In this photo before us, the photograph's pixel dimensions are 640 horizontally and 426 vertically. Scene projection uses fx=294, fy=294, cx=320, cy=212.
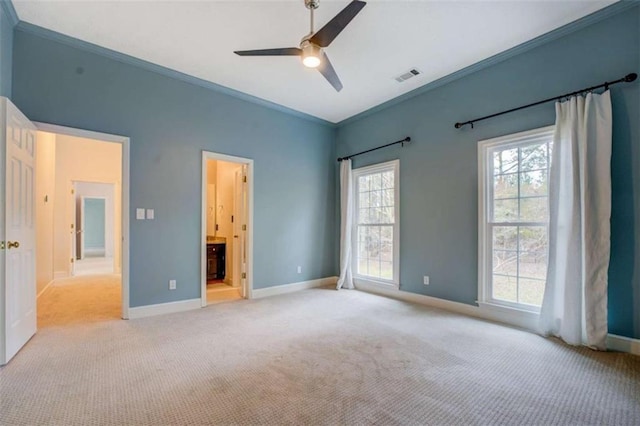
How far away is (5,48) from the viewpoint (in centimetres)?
272

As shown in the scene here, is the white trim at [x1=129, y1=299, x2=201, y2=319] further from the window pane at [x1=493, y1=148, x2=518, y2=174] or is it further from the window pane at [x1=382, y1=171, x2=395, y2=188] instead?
the window pane at [x1=493, y1=148, x2=518, y2=174]

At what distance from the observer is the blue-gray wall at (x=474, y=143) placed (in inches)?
103

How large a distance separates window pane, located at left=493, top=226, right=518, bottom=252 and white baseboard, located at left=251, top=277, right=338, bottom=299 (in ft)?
9.61

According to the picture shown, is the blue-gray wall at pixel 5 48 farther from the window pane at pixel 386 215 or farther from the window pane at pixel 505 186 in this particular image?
the window pane at pixel 505 186

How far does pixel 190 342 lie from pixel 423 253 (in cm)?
315

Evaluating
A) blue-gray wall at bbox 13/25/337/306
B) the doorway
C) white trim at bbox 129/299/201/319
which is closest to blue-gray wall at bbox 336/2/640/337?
blue-gray wall at bbox 13/25/337/306

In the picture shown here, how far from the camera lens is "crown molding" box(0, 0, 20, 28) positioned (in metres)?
2.61

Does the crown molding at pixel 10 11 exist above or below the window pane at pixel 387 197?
above

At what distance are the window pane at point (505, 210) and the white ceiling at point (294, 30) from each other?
1.74 metres

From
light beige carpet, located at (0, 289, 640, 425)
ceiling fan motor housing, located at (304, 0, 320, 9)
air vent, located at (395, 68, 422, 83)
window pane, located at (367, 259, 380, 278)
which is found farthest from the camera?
window pane, located at (367, 259, 380, 278)

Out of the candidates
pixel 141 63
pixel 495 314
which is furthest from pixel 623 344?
pixel 141 63

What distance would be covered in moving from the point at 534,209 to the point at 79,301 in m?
6.15

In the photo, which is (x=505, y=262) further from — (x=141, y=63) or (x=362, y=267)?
(x=141, y=63)

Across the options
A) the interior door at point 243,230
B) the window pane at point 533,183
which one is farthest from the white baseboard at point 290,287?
the window pane at point 533,183
